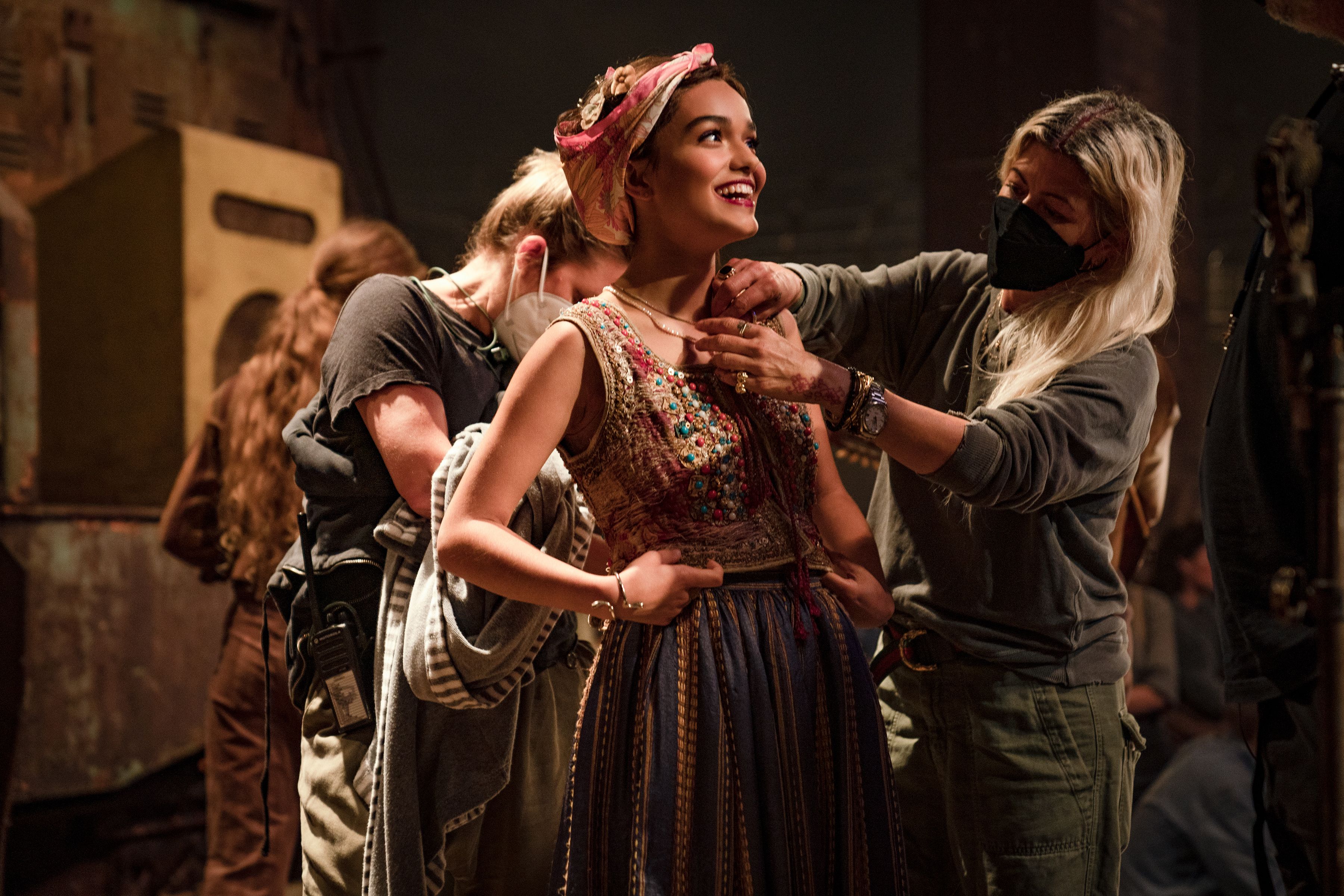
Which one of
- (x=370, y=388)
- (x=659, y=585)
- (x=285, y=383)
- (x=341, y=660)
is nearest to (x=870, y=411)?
(x=659, y=585)

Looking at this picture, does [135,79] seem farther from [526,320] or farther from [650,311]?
[650,311]

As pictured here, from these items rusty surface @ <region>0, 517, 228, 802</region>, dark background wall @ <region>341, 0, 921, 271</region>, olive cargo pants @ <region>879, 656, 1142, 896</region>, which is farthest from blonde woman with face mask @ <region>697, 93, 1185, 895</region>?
dark background wall @ <region>341, 0, 921, 271</region>

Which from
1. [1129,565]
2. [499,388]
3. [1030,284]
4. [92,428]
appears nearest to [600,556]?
[499,388]

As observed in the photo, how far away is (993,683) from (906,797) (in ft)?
0.82

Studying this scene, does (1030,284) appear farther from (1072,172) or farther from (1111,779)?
(1111,779)

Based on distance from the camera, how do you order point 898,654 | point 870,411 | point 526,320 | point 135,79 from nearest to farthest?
point 870,411, point 898,654, point 526,320, point 135,79

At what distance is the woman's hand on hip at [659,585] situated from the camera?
4.83ft

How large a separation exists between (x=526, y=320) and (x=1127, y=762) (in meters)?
1.25

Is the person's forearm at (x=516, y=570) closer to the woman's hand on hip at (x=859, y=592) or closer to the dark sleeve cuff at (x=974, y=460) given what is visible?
the woman's hand on hip at (x=859, y=592)

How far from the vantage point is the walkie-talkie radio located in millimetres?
2047

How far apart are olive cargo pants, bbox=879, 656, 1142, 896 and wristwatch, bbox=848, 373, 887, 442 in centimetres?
48

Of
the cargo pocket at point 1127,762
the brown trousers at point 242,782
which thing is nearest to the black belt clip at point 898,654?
the cargo pocket at point 1127,762

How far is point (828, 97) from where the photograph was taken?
8711mm

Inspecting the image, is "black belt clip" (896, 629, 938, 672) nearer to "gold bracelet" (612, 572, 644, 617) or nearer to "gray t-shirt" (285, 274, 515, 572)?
"gold bracelet" (612, 572, 644, 617)
